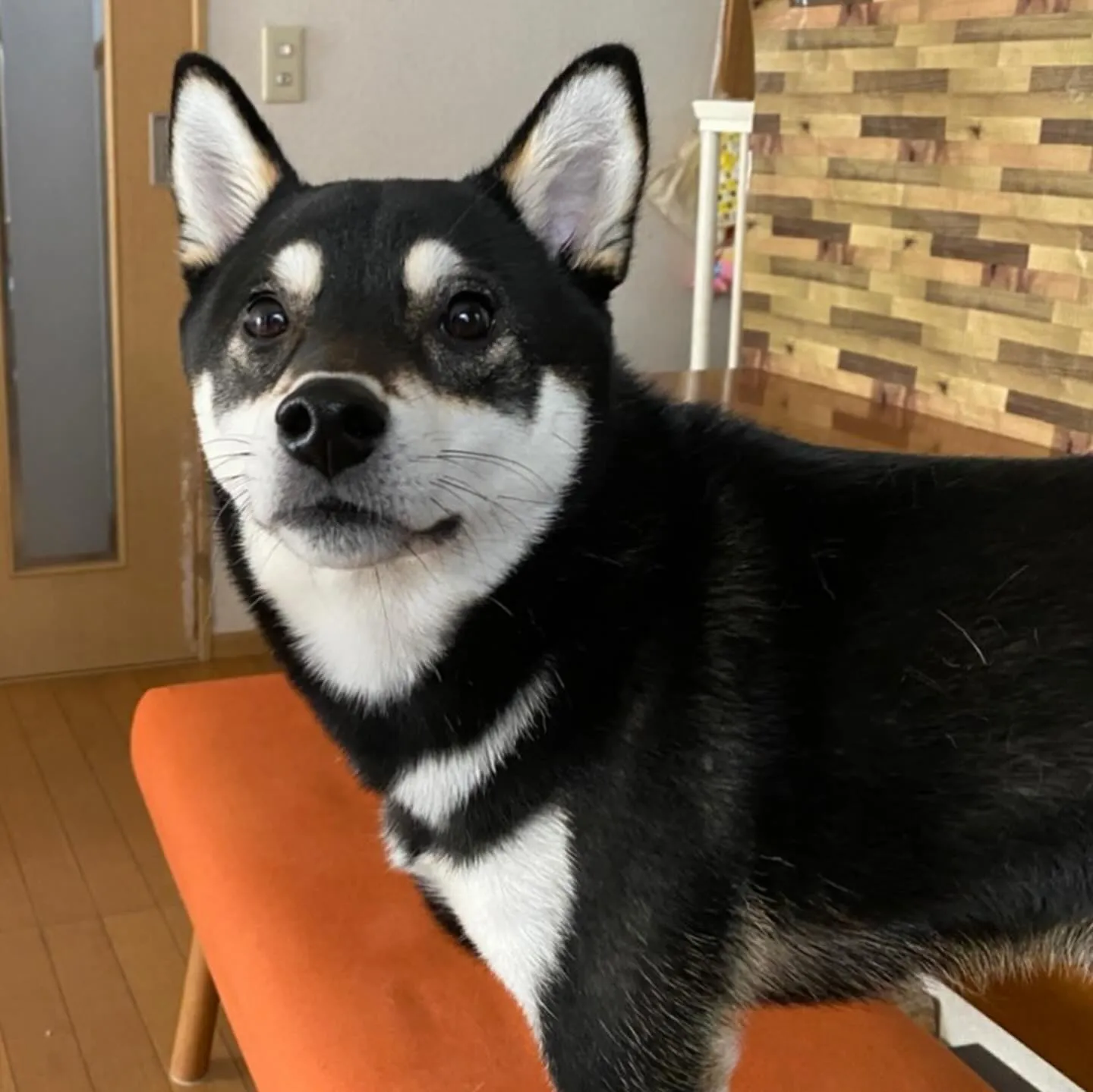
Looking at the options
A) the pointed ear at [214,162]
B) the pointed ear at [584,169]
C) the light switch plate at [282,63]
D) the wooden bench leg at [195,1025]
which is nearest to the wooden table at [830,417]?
the pointed ear at [584,169]

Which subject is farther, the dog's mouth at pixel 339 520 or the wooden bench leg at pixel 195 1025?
the wooden bench leg at pixel 195 1025

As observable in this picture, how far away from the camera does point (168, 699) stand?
153 centimetres

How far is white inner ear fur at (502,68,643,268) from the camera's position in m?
0.93

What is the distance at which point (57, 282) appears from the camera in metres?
2.54

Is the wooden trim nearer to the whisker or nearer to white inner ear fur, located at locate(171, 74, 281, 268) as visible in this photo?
white inner ear fur, located at locate(171, 74, 281, 268)

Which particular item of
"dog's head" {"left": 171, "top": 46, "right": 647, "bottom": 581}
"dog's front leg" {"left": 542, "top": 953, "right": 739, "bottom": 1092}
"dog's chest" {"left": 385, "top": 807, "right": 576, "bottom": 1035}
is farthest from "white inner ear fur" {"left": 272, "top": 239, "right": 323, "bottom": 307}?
"dog's front leg" {"left": 542, "top": 953, "right": 739, "bottom": 1092}

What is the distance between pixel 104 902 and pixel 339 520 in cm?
136

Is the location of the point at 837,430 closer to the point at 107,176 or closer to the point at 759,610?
the point at 759,610

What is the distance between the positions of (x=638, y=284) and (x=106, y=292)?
1.16 m

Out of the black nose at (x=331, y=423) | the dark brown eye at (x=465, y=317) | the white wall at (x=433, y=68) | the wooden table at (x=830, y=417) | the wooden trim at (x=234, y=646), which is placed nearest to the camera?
the black nose at (x=331, y=423)

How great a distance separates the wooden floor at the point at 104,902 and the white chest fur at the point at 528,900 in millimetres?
764

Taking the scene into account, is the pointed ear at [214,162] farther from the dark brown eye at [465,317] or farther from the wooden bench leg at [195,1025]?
the wooden bench leg at [195,1025]

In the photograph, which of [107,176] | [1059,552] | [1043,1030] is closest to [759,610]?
[1059,552]

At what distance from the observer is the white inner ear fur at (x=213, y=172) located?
99cm
